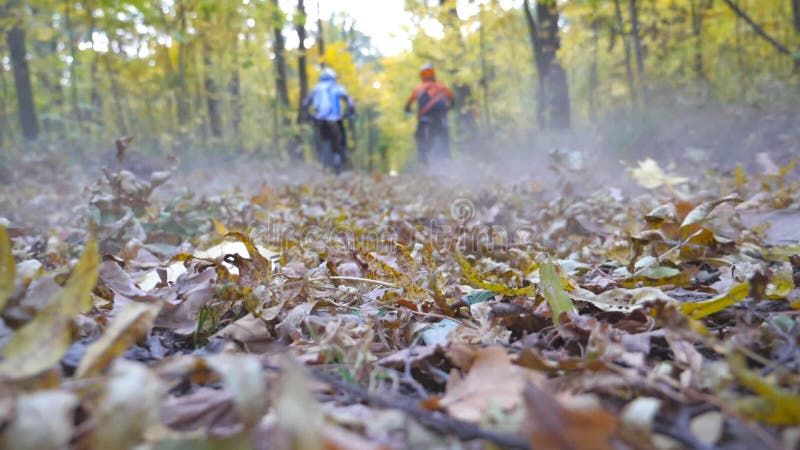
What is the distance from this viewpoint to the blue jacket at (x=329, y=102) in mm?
11164

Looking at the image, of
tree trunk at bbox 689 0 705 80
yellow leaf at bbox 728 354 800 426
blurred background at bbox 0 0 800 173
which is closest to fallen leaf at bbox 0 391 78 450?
yellow leaf at bbox 728 354 800 426

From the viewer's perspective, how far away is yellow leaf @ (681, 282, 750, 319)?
1.08 metres

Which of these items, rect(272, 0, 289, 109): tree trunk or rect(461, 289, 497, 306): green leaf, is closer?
rect(461, 289, 497, 306): green leaf

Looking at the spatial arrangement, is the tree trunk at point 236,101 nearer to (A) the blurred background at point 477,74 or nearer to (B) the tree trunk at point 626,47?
(A) the blurred background at point 477,74

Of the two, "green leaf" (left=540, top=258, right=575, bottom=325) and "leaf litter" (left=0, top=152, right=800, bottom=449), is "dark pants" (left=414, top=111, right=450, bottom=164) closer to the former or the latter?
"leaf litter" (left=0, top=152, right=800, bottom=449)

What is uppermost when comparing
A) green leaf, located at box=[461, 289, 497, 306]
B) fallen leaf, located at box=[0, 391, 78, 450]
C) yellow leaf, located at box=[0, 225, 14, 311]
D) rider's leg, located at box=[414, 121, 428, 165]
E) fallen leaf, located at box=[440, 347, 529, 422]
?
rider's leg, located at box=[414, 121, 428, 165]

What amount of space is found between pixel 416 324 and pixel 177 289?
56cm

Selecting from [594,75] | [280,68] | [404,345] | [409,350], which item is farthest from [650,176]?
[280,68]

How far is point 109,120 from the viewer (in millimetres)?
12766

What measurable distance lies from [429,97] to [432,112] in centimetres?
36

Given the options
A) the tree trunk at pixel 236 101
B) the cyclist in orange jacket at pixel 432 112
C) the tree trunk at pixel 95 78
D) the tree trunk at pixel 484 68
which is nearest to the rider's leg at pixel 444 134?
the cyclist in orange jacket at pixel 432 112

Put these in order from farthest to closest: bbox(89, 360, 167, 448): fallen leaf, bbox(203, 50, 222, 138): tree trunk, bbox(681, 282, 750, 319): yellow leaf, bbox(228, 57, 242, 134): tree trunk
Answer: bbox(228, 57, 242, 134): tree trunk, bbox(203, 50, 222, 138): tree trunk, bbox(681, 282, 750, 319): yellow leaf, bbox(89, 360, 167, 448): fallen leaf

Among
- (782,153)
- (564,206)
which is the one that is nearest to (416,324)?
(564,206)

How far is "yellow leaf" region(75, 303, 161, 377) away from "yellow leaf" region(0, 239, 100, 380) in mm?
33
